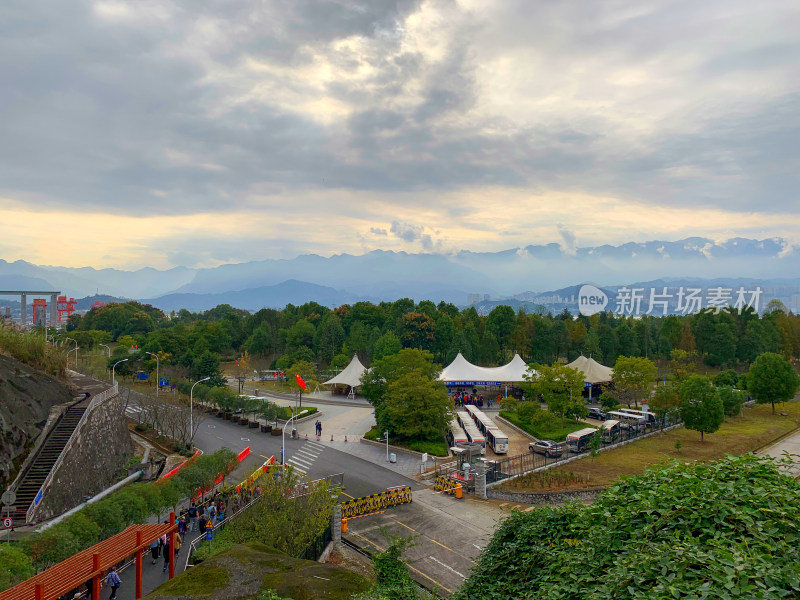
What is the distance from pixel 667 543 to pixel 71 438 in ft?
83.7

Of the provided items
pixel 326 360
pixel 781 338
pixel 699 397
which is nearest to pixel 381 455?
pixel 699 397

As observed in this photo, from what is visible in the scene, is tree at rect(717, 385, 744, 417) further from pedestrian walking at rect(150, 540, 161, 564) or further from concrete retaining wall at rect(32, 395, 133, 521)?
concrete retaining wall at rect(32, 395, 133, 521)

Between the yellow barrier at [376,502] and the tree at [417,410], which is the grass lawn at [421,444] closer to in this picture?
the tree at [417,410]

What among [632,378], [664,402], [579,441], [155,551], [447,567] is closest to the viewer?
[155,551]

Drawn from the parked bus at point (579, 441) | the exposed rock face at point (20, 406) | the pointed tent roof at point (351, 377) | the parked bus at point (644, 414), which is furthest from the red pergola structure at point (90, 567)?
the pointed tent roof at point (351, 377)

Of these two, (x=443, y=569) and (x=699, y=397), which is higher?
(x=699, y=397)

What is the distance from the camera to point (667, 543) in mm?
5629

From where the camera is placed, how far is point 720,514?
5.74 metres

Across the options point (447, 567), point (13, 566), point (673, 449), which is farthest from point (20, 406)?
point (673, 449)

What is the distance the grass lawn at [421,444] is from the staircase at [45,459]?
16.6m

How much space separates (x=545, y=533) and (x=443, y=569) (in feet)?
34.1

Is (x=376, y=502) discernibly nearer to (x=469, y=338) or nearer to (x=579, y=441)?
(x=579, y=441)

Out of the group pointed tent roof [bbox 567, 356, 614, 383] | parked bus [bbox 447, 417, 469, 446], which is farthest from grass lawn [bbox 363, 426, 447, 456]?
pointed tent roof [bbox 567, 356, 614, 383]

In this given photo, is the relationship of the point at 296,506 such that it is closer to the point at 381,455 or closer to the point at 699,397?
the point at 381,455
